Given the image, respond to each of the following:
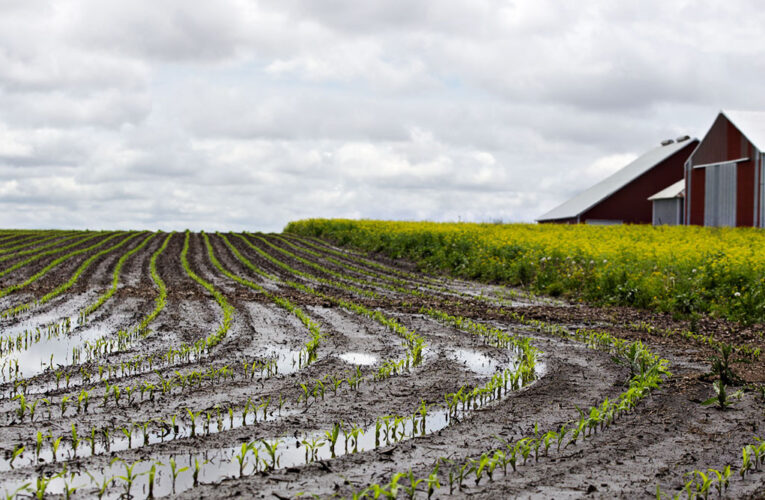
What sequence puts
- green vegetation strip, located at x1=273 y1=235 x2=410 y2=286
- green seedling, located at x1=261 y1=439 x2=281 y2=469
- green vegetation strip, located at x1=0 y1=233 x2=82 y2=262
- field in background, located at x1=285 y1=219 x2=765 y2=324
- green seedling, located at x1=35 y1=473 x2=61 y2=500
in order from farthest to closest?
green vegetation strip, located at x1=0 y1=233 x2=82 y2=262 → green vegetation strip, located at x1=273 y1=235 x2=410 y2=286 → field in background, located at x1=285 y1=219 x2=765 y2=324 → green seedling, located at x1=261 y1=439 x2=281 y2=469 → green seedling, located at x1=35 y1=473 x2=61 y2=500

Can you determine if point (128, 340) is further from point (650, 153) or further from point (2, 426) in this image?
point (650, 153)

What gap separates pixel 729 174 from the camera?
3350 centimetres

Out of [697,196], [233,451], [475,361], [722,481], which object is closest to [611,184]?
[697,196]

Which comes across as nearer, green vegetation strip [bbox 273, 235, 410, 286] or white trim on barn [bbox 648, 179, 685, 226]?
green vegetation strip [bbox 273, 235, 410, 286]

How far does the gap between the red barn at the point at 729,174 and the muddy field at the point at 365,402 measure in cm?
2128

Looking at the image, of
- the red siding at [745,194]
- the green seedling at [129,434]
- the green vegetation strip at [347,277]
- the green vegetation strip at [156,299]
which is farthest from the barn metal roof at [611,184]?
the green seedling at [129,434]

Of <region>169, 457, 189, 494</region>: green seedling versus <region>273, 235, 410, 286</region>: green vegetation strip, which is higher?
<region>273, 235, 410, 286</region>: green vegetation strip

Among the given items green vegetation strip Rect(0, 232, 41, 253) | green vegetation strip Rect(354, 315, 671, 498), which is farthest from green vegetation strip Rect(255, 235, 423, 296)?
green vegetation strip Rect(0, 232, 41, 253)

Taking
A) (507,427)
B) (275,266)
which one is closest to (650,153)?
(275,266)

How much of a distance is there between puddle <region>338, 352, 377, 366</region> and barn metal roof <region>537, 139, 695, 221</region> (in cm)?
3688

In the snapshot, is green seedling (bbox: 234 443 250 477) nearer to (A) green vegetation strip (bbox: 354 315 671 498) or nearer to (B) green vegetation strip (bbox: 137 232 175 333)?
(A) green vegetation strip (bbox: 354 315 671 498)

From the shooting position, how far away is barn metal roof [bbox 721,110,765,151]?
31.5 meters

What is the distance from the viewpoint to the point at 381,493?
4.36 meters

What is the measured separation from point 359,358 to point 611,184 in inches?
1632
